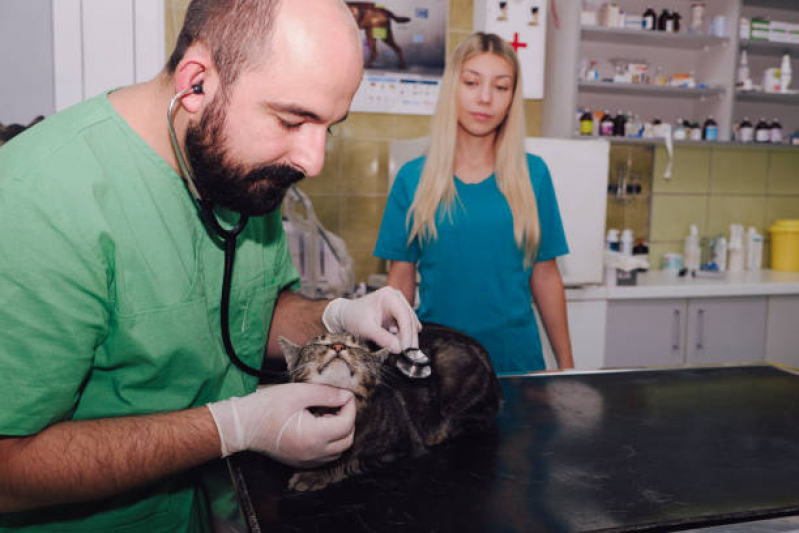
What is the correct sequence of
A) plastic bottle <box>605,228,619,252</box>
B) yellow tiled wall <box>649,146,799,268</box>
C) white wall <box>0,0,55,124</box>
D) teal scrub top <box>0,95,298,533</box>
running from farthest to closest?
yellow tiled wall <box>649,146,799,268</box>, plastic bottle <box>605,228,619,252</box>, white wall <box>0,0,55,124</box>, teal scrub top <box>0,95,298,533</box>

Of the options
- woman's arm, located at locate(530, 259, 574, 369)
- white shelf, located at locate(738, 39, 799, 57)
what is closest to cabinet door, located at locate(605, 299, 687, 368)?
woman's arm, located at locate(530, 259, 574, 369)

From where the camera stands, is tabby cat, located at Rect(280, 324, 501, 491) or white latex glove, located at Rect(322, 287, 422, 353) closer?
tabby cat, located at Rect(280, 324, 501, 491)

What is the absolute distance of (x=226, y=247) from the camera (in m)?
0.97

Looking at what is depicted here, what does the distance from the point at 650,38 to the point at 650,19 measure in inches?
3.6

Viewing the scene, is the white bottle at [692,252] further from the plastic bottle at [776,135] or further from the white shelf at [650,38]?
the white shelf at [650,38]

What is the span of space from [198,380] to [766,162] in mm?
3826

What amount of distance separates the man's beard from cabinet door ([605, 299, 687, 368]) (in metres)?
2.24

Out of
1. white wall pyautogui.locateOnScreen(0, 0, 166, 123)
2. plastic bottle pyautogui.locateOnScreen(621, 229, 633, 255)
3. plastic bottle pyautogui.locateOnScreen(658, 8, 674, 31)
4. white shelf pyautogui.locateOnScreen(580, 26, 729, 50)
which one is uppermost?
plastic bottle pyautogui.locateOnScreen(658, 8, 674, 31)

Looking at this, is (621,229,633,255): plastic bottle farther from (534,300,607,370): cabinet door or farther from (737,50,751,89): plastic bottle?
(737,50,751,89): plastic bottle

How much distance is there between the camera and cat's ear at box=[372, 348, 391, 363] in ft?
3.59

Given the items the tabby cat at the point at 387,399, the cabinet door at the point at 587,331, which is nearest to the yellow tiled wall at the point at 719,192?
the cabinet door at the point at 587,331

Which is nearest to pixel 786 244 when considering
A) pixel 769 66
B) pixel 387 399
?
pixel 769 66

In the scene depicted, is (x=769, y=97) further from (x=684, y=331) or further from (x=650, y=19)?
(x=684, y=331)

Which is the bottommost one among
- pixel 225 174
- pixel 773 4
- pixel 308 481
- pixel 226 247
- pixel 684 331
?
pixel 684 331
